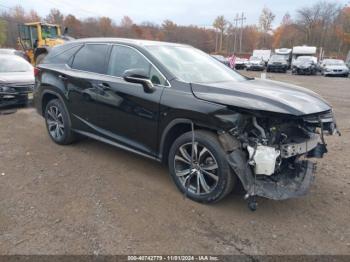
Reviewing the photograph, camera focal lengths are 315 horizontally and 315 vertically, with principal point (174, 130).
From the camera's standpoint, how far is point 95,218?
3.27m

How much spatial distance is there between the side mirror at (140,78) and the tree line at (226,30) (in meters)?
43.1

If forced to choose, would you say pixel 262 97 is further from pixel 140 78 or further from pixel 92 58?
pixel 92 58

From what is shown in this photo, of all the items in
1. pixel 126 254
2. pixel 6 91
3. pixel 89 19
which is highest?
pixel 89 19

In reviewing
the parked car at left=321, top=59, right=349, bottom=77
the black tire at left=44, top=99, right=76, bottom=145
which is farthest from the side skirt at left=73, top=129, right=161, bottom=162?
the parked car at left=321, top=59, right=349, bottom=77

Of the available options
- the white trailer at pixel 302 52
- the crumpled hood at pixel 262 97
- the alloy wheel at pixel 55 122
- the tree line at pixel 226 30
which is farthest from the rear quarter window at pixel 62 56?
the tree line at pixel 226 30

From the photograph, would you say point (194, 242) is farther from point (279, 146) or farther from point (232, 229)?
point (279, 146)

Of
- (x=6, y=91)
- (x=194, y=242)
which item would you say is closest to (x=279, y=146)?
(x=194, y=242)

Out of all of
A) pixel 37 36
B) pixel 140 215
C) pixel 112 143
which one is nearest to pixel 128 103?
pixel 112 143

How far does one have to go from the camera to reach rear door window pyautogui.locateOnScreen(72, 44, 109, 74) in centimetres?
459

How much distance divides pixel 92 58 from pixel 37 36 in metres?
14.6

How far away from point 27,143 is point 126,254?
149 inches

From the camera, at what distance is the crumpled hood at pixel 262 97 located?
123 inches

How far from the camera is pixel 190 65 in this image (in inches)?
168

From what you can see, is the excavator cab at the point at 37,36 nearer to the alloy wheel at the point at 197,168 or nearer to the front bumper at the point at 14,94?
the front bumper at the point at 14,94
